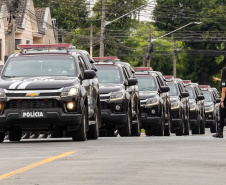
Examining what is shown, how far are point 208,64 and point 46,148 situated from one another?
2784 inches

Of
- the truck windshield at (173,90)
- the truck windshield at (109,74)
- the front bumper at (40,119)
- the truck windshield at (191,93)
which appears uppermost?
the truck windshield at (109,74)

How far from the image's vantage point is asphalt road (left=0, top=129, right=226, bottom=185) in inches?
389

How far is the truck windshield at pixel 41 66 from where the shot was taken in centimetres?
1881

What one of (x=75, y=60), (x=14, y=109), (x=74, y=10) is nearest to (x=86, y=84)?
(x=75, y=60)

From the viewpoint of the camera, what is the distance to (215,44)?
81.1 m

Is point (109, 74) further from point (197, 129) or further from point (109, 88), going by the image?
point (197, 129)

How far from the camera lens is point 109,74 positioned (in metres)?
23.8

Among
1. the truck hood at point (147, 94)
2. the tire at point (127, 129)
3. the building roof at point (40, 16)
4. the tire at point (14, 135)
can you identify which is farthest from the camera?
the building roof at point (40, 16)

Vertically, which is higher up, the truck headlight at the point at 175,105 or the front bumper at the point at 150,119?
the front bumper at the point at 150,119

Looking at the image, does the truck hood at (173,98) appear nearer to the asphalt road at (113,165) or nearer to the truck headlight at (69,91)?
the truck headlight at (69,91)

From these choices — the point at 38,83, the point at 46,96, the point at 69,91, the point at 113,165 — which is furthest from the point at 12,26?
the point at 113,165

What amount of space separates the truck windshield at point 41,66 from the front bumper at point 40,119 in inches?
53.4

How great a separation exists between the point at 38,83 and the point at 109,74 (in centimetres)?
628

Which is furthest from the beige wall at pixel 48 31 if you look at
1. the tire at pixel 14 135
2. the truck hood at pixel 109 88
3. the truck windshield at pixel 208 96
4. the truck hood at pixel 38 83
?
the truck hood at pixel 38 83
